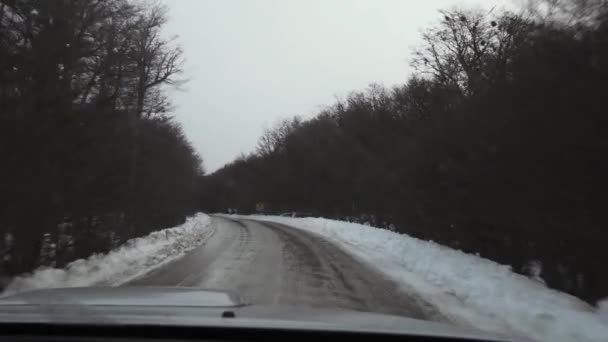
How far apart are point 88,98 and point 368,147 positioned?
33.5 meters

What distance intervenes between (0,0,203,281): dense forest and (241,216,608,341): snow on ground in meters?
7.61

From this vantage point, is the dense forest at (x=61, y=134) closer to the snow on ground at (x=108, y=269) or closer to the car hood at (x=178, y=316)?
the snow on ground at (x=108, y=269)

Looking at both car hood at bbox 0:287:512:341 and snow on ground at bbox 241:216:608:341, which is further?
snow on ground at bbox 241:216:608:341

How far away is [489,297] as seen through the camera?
902cm

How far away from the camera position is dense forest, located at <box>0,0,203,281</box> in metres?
10.1

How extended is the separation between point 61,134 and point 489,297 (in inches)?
354

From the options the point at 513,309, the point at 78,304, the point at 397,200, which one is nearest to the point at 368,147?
the point at 397,200

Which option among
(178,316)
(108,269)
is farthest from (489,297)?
(108,269)

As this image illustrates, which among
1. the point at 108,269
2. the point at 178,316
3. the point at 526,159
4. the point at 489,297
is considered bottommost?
the point at 489,297

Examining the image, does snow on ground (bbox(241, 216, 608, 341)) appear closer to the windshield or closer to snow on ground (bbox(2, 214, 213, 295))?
the windshield

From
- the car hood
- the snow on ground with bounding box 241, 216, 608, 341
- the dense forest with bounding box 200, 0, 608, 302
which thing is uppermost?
the dense forest with bounding box 200, 0, 608, 302

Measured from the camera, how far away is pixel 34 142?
10.1 metres

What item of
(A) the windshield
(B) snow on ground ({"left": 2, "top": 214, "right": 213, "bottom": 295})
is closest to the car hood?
(A) the windshield

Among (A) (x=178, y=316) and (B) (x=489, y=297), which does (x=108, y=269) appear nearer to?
(B) (x=489, y=297)
